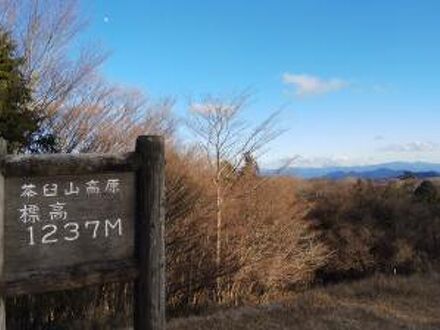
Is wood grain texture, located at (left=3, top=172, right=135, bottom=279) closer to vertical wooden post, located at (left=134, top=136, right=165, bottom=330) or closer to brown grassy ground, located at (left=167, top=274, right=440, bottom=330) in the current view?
vertical wooden post, located at (left=134, top=136, right=165, bottom=330)

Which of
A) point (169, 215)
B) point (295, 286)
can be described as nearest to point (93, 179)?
point (169, 215)

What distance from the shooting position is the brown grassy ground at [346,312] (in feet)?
26.0

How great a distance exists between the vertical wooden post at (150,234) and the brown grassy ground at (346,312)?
267cm

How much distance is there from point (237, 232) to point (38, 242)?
15104 millimetres

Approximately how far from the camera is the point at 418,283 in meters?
11.0

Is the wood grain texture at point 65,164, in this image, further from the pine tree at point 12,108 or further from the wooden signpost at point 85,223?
the pine tree at point 12,108

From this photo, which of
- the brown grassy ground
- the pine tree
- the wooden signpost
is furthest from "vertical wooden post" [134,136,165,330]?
the pine tree

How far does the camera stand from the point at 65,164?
4.82 m

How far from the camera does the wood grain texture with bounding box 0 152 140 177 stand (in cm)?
463

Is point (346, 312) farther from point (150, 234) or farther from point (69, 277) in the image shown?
point (69, 277)

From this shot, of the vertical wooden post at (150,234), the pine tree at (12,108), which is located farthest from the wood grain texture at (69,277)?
the pine tree at (12,108)

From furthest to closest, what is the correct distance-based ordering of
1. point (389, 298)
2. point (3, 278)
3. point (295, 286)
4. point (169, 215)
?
point (295, 286) < point (169, 215) < point (389, 298) < point (3, 278)

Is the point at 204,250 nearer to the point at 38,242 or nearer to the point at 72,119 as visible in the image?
the point at 72,119

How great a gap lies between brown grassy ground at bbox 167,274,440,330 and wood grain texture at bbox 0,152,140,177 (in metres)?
3.31
